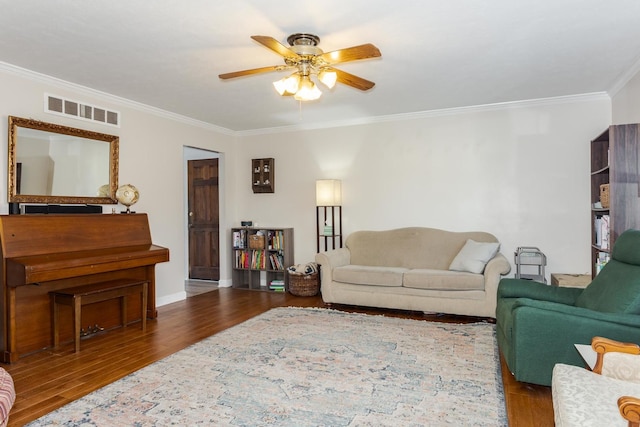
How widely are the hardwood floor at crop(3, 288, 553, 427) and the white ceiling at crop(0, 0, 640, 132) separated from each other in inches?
94.0

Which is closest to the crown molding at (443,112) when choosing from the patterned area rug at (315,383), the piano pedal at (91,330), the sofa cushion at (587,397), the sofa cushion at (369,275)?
the sofa cushion at (369,275)

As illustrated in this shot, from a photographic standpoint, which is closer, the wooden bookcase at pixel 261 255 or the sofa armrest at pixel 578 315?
the sofa armrest at pixel 578 315

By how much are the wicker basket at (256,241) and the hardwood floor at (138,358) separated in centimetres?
91

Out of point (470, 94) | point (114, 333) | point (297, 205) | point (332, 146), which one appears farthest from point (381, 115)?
point (114, 333)

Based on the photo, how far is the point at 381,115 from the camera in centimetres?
529

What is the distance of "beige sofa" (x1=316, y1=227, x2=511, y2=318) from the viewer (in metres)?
4.07

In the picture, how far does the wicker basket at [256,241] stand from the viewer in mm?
5789

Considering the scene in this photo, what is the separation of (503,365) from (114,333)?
3.40 m

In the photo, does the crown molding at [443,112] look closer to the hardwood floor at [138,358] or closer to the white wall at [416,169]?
the white wall at [416,169]

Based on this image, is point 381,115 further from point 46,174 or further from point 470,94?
point 46,174

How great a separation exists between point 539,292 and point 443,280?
1.15 meters

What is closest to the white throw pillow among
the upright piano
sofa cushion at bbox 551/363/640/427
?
sofa cushion at bbox 551/363/640/427

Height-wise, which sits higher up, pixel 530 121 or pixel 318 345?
pixel 530 121

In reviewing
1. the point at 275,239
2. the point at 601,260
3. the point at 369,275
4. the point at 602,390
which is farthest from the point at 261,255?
the point at 602,390
